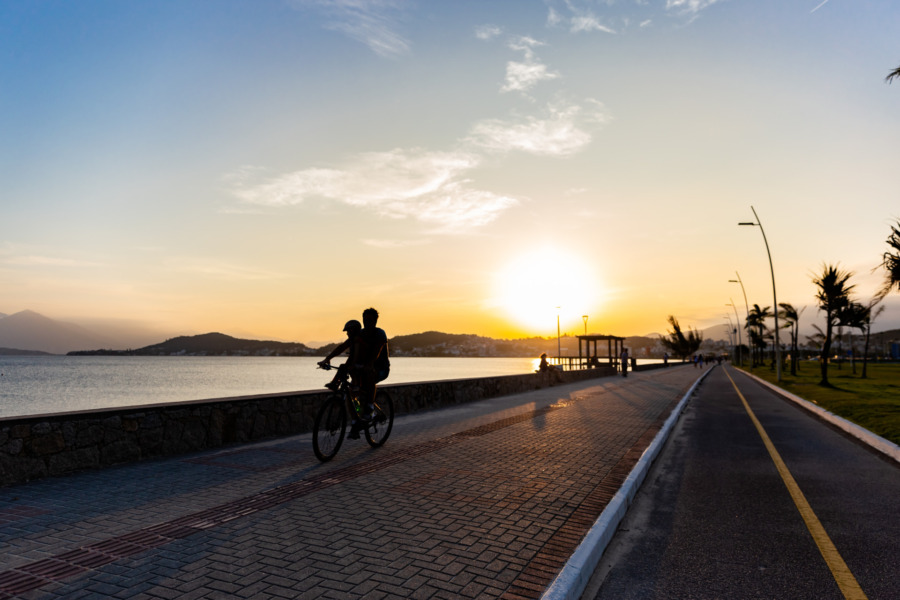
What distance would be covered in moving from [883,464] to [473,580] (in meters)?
7.85

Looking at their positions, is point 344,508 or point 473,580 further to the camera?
point 344,508

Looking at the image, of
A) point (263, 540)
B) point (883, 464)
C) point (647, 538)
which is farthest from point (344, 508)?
point (883, 464)

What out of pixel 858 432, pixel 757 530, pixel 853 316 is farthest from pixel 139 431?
pixel 853 316

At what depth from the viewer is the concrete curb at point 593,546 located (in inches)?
150

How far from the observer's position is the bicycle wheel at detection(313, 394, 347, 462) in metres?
7.96

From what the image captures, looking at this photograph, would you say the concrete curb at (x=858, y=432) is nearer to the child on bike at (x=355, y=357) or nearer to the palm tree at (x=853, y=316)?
the child on bike at (x=355, y=357)

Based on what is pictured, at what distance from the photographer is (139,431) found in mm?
8273

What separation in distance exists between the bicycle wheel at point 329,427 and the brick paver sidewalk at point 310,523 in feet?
1.08

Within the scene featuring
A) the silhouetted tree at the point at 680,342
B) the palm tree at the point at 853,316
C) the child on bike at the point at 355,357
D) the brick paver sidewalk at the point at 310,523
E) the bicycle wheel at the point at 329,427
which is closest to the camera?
the brick paver sidewalk at the point at 310,523

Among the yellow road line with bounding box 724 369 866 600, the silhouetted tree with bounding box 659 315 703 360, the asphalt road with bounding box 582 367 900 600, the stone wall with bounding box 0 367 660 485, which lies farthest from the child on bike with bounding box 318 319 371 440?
the silhouetted tree with bounding box 659 315 703 360

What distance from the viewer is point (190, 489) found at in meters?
6.45

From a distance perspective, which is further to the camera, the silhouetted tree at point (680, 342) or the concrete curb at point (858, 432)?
the silhouetted tree at point (680, 342)

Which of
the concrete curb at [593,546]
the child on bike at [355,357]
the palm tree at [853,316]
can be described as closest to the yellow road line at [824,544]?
the concrete curb at [593,546]

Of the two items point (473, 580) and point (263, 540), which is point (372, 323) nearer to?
point (263, 540)
